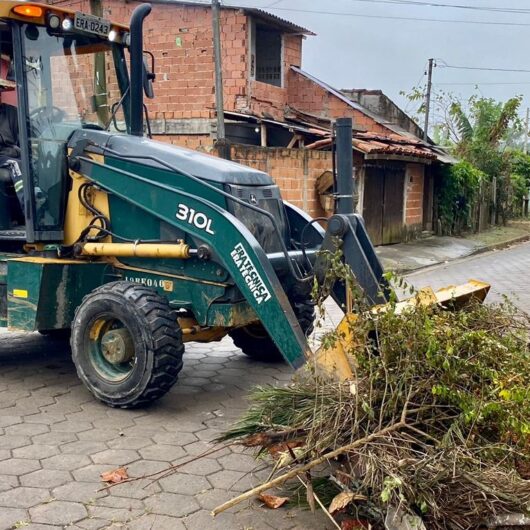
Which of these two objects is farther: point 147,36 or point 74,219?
point 147,36

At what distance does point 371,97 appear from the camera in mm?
22109

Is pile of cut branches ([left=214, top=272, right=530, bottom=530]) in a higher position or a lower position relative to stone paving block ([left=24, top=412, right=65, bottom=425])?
higher

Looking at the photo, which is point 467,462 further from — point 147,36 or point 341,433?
point 147,36

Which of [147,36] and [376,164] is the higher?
[147,36]

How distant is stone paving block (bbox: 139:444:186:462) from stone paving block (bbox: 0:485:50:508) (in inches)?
27.9

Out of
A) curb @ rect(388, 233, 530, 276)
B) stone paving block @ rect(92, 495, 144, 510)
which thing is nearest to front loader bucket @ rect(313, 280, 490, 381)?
stone paving block @ rect(92, 495, 144, 510)

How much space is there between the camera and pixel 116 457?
4.38 meters

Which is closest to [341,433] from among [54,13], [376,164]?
[54,13]

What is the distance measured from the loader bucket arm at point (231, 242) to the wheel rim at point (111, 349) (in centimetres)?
88

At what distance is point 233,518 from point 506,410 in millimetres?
1464

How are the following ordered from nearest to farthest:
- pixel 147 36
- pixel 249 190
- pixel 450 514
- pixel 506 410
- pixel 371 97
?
pixel 450 514
pixel 506 410
pixel 249 190
pixel 147 36
pixel 371 97

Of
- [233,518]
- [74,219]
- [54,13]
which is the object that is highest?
[54,13]

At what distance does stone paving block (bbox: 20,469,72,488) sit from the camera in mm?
3984

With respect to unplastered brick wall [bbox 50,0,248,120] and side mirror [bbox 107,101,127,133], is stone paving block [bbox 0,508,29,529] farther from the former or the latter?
Result: unplastered brick wall [bbox 50,0,248,120]
